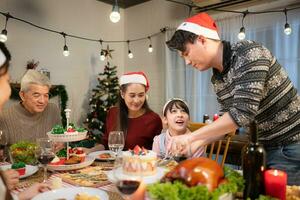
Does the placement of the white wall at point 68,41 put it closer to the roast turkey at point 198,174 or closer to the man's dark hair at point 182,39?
the man's dark hair at point 182,39

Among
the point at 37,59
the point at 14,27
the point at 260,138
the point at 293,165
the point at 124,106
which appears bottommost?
the point at 293,165

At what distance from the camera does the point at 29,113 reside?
94.4 inches

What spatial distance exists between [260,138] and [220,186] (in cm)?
66

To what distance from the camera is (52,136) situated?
5.21ft

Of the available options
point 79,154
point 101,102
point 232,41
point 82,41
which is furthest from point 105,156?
point 82,41

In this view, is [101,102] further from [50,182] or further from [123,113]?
[50,182]

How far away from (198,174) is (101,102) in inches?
163

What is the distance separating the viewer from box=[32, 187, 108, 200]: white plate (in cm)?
111

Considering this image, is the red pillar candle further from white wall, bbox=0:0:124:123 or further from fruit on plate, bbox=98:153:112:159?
white wall, bbox=0:0:124:123

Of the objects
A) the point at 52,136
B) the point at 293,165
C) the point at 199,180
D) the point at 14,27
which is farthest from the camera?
the point at 14,27

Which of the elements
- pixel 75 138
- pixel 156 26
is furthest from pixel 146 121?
pixel 156 26

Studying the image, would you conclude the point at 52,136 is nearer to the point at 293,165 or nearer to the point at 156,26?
the point at 293,165

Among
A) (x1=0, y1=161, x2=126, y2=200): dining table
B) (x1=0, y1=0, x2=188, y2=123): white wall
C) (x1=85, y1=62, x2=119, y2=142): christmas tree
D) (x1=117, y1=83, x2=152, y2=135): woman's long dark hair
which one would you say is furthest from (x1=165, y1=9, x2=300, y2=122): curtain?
(x1=0, y1=161, x2=126, y2=200): dining table

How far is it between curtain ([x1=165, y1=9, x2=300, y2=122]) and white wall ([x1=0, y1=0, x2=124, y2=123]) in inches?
56.0
